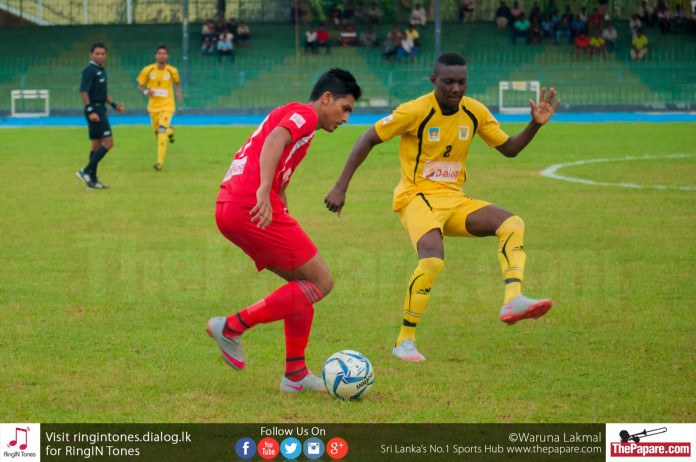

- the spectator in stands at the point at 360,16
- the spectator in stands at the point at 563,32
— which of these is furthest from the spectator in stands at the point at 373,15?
the spectator in stands at the point at 563,32

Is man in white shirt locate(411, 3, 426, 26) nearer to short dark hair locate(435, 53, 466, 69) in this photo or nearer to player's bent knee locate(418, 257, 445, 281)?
short dark hair locate(435, 53, 466, 69)

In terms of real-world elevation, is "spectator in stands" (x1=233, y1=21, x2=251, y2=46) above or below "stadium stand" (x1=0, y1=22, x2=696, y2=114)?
above

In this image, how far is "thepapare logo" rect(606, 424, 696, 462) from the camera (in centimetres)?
435

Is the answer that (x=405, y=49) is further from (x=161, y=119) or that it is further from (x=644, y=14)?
(x=161, y=119)

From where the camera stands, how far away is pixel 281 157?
523cm

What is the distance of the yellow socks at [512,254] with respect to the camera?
19.4ft

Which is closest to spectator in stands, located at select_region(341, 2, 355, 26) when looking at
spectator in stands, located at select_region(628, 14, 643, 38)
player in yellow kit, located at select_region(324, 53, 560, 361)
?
spectator in stands, located at select_region(628, 14, 643, 38)

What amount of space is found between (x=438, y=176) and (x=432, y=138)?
0.29 meters

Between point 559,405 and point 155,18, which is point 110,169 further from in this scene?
point 155,18

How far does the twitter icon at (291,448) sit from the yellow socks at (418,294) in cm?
189

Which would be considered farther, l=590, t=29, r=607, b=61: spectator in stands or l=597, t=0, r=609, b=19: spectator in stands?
l=597, t=0, r=609, b=19: spectator in stands

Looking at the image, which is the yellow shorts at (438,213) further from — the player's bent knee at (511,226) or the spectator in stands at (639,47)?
the spectator in stands at (639,47)

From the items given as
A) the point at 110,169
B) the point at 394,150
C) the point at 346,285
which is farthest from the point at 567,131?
the point at 346,285

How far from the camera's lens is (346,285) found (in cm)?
830
